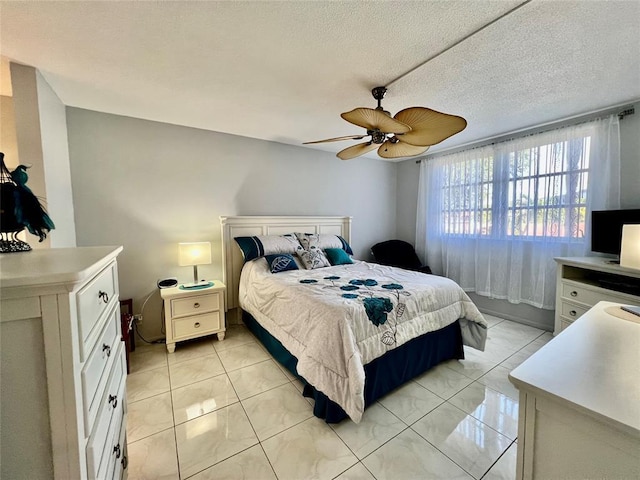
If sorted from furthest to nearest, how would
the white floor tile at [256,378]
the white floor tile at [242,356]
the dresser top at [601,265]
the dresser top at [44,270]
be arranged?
the white floor tile at [242,356] → the dresser top at [601,265] → the white floor tile at [256,378] → the dresser top at [44,270]

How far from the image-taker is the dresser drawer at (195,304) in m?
2.54

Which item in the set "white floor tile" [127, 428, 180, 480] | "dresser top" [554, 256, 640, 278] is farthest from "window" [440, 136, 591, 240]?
"white floor tile" [127, 428, 180, 480]

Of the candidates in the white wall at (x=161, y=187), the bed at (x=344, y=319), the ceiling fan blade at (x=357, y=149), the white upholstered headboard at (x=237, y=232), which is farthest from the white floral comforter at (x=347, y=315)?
the ceiling fan blade at (x=357, y=149)

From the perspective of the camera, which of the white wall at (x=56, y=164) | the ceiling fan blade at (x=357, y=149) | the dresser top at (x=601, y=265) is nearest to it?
the white wall at (x=56, y=164)

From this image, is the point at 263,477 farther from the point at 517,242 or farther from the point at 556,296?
the point at 517,242

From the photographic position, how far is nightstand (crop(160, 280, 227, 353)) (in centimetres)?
252

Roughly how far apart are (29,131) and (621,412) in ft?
10.6

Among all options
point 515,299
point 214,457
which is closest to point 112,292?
point 214,457

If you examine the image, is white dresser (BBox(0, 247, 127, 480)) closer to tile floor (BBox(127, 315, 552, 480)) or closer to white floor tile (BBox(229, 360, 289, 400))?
tile floor (BBox(127, 315, 552, 480))

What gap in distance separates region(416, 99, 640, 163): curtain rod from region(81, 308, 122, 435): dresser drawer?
13.9ft

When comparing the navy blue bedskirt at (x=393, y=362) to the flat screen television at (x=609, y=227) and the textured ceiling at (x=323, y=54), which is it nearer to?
the flat screen television at (x=609, y=227)

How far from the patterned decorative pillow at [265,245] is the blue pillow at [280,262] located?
119mm

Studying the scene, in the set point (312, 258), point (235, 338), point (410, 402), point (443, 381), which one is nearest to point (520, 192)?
point (443, 381)

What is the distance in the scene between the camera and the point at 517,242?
321 cm
